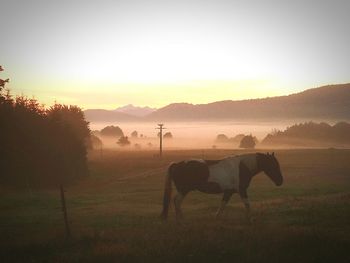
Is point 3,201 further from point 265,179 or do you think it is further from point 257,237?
point 265,179

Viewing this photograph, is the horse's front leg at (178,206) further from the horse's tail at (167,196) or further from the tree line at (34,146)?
the tree line at (34,146)

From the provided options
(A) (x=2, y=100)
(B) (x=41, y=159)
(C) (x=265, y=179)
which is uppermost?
(A) (x=2, y=100)

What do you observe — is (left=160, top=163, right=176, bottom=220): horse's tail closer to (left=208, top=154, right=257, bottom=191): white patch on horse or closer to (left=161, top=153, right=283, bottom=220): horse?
(left=161, top=153, right=283, bottom=220): horse

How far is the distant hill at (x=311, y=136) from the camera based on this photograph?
159125mm

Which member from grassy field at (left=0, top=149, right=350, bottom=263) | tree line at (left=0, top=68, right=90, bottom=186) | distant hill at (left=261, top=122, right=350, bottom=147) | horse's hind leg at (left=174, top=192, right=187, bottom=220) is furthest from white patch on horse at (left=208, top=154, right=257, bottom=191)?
distant hill at (left=261, top=122, right=350, bottom=147)

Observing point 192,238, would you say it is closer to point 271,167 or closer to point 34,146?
point 271,167

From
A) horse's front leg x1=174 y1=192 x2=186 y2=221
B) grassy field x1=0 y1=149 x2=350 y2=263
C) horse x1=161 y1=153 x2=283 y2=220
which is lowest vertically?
grassy field x1=0 y1=149 x2=350 y2=263

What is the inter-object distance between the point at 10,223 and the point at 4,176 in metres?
26.5

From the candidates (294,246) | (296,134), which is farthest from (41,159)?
(296,134)

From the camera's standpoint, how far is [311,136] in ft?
560

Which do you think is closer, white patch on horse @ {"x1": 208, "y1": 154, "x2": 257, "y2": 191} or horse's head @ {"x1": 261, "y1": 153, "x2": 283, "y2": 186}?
white patch on horse @ {"x1": 208, "y1": 154, "x2": 257, "y2": 191}

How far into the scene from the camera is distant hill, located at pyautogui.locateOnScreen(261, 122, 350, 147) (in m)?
159

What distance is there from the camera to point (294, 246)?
1136cm

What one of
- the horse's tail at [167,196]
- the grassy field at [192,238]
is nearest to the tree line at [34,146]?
the grassy field at [192,238]
